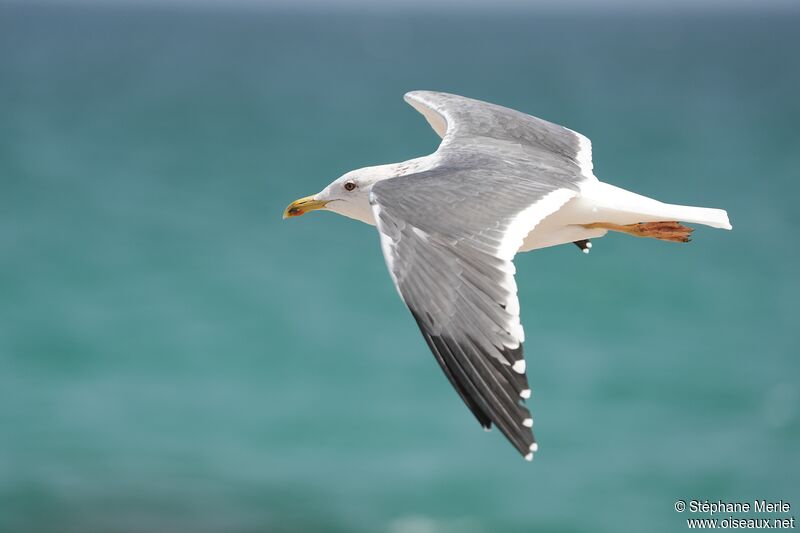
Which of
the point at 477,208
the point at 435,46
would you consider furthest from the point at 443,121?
the point at 435,46

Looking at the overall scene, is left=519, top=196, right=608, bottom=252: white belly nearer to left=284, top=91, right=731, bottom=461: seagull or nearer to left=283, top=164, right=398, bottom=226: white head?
left=284, top=91, right=731, bottom=461: seagull

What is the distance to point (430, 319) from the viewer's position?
3.92 m

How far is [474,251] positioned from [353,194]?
1.28 meters

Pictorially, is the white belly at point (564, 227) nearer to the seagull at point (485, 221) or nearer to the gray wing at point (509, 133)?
the seagull at point (485, 221)

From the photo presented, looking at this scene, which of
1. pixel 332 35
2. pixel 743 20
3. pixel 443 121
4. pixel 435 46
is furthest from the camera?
pixel 743 20

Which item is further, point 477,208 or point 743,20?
point 743,20

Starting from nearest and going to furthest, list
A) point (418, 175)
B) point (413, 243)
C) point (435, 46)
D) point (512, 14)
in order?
point (413, 243) → point (418, 175) → point (435, 46) → point (512, 14)

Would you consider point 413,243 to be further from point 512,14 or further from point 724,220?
point 512,14

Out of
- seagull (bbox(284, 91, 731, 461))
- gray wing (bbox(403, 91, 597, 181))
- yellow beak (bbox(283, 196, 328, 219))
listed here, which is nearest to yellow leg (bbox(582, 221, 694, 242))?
seagull (bbox(284, 91, 731, 461))

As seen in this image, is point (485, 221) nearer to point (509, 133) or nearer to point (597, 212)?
point (597, 212)

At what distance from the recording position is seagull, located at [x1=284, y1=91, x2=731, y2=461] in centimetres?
376

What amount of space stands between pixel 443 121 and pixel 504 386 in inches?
106

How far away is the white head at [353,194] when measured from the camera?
5.28 meters

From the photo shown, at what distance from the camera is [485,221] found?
170 inches
